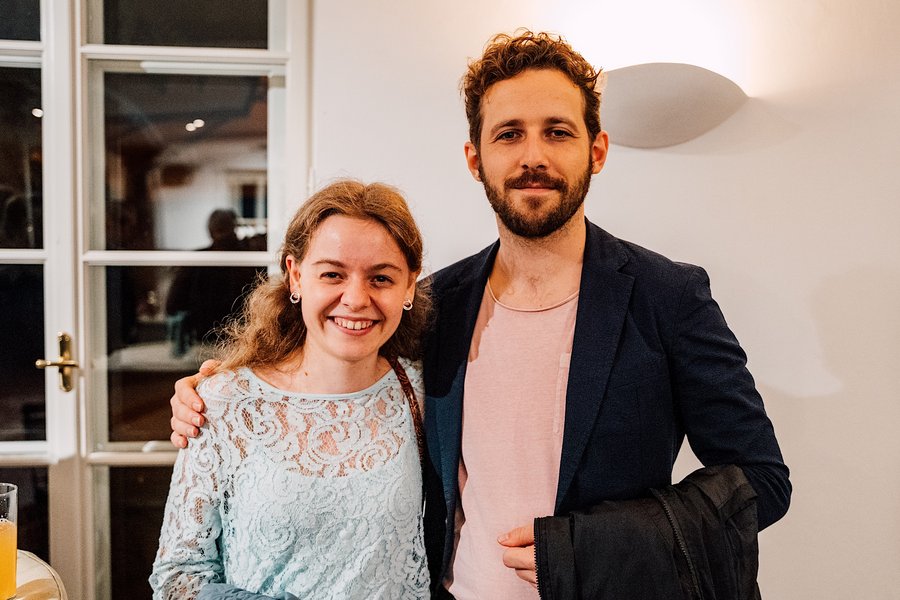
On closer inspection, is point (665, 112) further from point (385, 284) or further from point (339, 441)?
point (339, 441)

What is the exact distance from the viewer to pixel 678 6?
1784 mm

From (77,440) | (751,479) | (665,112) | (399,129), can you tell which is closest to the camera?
(751,479)

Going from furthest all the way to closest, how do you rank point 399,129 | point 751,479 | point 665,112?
point 399,129 < point 665,112 < point 751,479

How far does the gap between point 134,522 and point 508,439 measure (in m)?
1.49

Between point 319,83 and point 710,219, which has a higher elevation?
point 319,83

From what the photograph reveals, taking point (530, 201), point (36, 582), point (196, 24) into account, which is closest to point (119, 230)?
point (196, 24)

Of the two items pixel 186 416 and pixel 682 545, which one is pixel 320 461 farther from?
pixel 682 545

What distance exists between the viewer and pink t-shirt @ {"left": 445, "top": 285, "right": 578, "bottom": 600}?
1.25 meters

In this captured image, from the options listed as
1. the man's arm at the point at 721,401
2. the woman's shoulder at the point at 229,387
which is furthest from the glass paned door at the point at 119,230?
the man's arm at the point at 721,401

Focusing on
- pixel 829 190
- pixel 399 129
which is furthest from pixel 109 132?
pixel 829 190

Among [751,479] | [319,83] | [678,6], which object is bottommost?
[751,479]

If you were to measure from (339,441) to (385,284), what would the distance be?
0.33 metres

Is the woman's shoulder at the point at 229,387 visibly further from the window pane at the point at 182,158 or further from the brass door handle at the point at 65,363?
the brass door handle at the point at 65,363

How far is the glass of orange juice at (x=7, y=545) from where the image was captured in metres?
1.35
